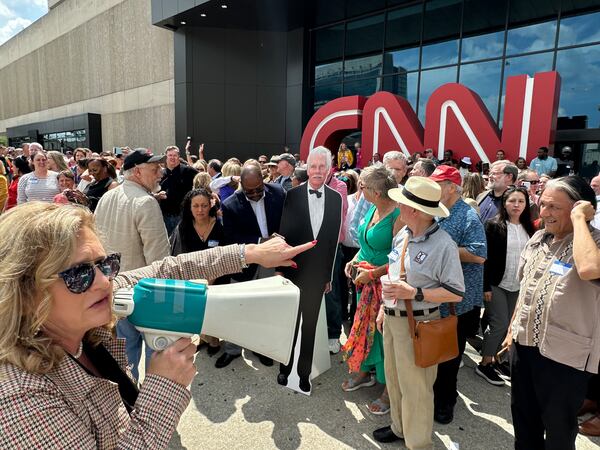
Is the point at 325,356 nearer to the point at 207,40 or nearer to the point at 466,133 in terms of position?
the point at 466,133

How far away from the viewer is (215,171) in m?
6.83

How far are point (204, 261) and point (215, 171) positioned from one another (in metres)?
5.44

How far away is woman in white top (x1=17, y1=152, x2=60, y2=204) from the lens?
5219 mm

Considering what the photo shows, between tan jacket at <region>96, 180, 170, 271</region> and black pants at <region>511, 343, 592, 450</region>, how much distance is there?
2463 millimetres

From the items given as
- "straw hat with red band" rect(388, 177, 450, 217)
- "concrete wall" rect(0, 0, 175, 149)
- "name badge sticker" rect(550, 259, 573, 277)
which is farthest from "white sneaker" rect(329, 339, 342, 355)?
"concrete wall" rect(0, 0, 175, 149)

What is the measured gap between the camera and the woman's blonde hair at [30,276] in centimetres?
86

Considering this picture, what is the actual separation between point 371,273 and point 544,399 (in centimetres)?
129

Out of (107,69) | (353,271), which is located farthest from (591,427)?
(107,69)

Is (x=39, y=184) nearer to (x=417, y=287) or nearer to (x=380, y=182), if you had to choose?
(x=380, y=182)

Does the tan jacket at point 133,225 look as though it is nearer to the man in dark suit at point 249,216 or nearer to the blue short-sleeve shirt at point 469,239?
the man in dark suit at point 249,216

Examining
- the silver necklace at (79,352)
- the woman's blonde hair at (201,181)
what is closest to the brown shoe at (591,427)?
the silver necklace at (79,352)

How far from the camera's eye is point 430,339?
2.20 m

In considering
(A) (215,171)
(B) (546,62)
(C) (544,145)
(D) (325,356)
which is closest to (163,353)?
(D) (325,356)

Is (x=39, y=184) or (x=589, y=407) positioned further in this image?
(x=39, y=184)
